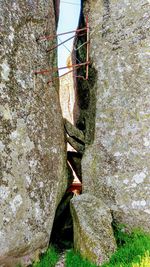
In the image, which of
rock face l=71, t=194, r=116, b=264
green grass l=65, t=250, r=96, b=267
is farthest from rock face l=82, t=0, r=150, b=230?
green grass l=65, t=250, r=96, b=267

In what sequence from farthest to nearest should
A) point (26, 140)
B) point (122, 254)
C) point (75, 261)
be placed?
1. point (26, 140)
2. point (75, 261)
3. point (122, 254)

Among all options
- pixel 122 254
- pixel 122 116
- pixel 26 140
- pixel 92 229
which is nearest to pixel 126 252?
pixel 122 254

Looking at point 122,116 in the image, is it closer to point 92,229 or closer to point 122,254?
point 92,229

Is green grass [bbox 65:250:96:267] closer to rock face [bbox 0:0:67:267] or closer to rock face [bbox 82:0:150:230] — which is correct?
rock face [bbox 0:0:67:267]

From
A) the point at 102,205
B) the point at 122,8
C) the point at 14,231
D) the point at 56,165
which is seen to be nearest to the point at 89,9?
the point at 122,8

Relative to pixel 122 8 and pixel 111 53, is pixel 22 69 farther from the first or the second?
pixel 122 8

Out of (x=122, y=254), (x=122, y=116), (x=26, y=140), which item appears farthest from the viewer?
Result: (x=122, y=116)
